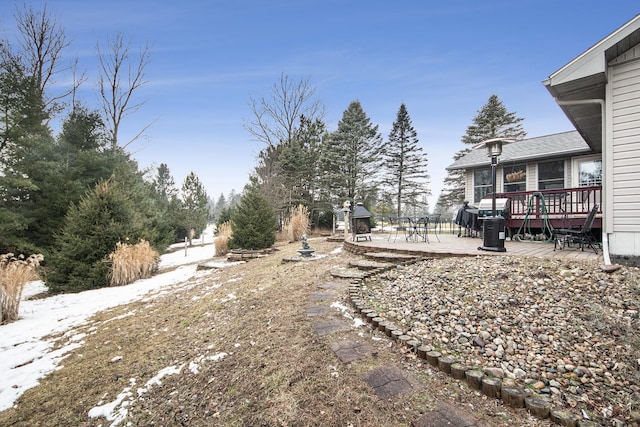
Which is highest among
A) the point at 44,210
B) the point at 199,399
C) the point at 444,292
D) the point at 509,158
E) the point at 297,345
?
the point at 509,158

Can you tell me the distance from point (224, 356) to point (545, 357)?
2.50 meters

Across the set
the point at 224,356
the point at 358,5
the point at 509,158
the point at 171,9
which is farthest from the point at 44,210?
the point at 509,158

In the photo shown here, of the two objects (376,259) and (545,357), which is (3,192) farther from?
(545,357)

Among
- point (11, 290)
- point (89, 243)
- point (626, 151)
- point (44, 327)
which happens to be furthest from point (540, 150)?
point (11, 290)

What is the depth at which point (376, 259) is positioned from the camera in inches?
201

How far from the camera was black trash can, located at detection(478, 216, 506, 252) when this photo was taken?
4.50 metres

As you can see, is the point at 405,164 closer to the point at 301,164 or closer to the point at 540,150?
the point at 301,164

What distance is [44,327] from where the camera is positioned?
399 cm

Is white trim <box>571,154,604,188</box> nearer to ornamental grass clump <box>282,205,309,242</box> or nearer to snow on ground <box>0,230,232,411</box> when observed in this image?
ornamental grass clump <box>282,205,309,242</box>

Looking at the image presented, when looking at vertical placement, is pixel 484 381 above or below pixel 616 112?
below

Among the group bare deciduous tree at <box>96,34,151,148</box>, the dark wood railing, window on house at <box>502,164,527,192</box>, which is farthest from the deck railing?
bare deciduous tree at <box>96,34,151,148</box>

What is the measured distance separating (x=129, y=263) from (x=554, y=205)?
9.93 metres

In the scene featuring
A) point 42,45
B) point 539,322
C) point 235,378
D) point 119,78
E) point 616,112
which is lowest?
point 235,378

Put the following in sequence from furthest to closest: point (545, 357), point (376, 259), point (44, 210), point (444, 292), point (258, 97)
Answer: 1. point (258, 97)
2. point (44, 210)
3. point (376, 259)
4. point (444, 292)
5. point (545, 357)
